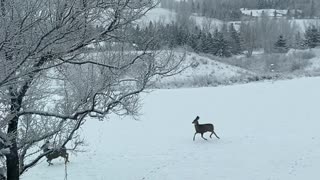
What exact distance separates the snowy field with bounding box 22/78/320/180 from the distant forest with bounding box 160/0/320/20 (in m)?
69.6

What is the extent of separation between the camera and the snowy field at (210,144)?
12422 mm

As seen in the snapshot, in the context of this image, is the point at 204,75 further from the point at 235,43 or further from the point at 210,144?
the point at 235,43

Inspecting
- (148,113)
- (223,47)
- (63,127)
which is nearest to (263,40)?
(223,47)

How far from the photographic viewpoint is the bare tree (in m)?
4.63

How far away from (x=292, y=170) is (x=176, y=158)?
3576 mm

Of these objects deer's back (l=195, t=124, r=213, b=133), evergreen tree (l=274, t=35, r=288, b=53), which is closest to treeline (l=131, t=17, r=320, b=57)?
evergreen tree (l=274, t=35, r=288, b=53)

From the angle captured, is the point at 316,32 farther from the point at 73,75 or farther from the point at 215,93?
the point at 73,75

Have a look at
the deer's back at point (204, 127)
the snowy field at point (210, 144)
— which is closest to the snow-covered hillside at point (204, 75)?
the snowy field at point (210, 144)

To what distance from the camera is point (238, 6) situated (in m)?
116

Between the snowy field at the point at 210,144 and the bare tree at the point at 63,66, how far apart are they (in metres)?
4.68

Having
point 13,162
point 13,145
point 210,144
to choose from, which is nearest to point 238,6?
point 210,144

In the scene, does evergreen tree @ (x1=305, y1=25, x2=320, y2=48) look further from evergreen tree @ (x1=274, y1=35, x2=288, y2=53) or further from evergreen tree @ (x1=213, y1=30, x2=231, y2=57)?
evergreen tree @ (x1=213, y1=30, x2=231, y2=57)

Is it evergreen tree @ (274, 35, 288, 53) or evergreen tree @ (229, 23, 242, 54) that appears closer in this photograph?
evergreen tree @ (229, 23, 242, 54)

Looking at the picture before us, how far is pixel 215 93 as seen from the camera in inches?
1115
